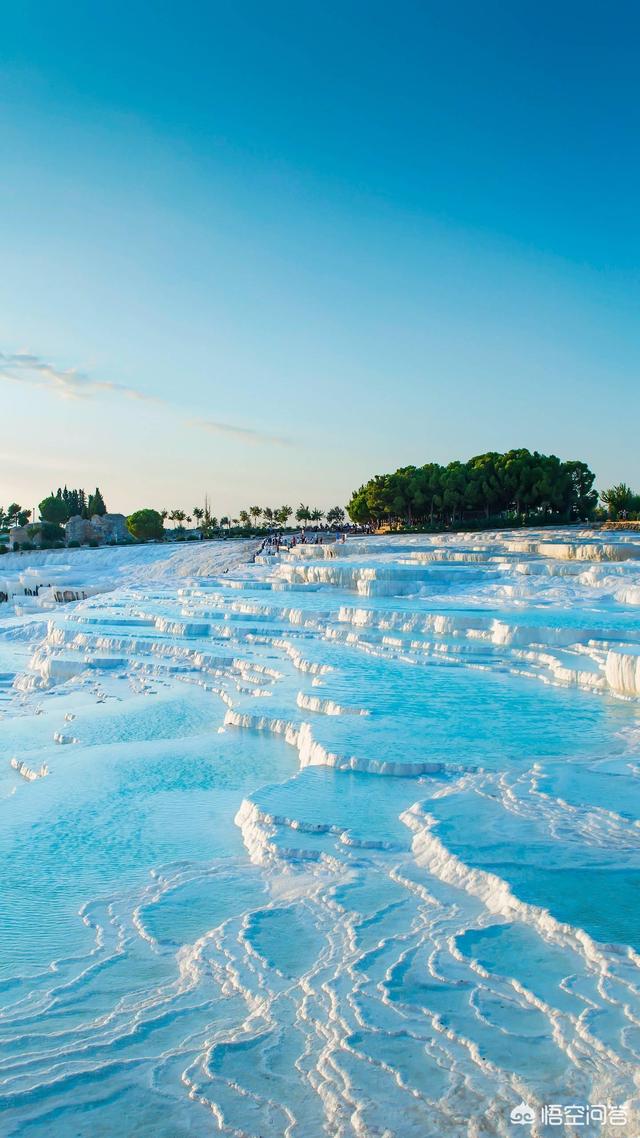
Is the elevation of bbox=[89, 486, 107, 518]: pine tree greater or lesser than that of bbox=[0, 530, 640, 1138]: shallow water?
greater

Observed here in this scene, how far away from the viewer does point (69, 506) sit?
67312mm

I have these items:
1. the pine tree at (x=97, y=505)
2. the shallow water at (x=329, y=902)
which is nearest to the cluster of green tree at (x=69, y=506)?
the pine tree at (x=97, y=505)

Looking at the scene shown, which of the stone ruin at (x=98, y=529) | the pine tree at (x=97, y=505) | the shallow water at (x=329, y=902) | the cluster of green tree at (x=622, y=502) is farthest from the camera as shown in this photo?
the pine tree at (x=97, y=505)

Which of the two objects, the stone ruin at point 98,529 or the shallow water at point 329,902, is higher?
the stone ruin at point 98,529

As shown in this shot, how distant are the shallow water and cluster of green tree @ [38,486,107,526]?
178 feet

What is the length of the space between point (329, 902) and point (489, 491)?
132 feet

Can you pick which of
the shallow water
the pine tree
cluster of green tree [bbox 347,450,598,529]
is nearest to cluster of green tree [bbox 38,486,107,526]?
the pine tree

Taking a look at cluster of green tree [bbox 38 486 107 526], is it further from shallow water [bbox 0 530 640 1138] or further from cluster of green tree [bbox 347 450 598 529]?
shallow water [bbox 0 530 640 1138]

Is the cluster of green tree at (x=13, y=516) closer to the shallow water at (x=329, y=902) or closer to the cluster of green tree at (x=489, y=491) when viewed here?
the cluster of green tree at (x=489, y=491)

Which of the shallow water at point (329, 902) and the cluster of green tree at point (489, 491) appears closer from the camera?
the shallow water at point (329, 902)

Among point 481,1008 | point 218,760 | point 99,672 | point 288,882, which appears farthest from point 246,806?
point 99,672

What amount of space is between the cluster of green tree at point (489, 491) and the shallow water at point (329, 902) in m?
32.4

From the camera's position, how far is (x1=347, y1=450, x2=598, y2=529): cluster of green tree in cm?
4256

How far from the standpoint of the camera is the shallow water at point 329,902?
10.9ft
